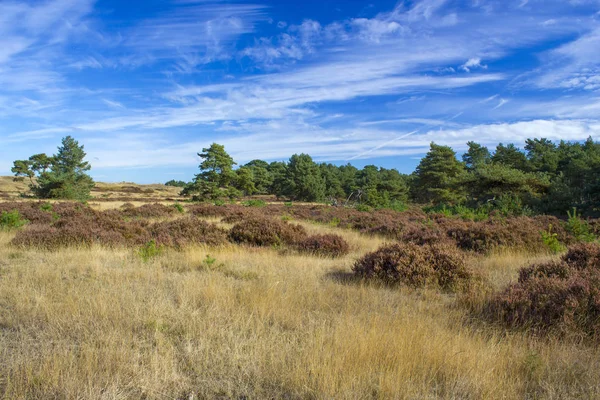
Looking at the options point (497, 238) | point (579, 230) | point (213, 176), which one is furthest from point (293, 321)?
point (213, 176)

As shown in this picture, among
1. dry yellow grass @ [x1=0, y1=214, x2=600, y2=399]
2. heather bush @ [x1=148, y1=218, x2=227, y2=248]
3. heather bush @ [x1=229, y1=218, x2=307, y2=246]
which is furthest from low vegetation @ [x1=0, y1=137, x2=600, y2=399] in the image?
heather bush @ [x1=229, y1=218, x2=307, y2=246]

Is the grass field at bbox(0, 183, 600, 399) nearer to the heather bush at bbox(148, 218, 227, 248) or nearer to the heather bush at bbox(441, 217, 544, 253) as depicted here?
the heather bush at bbox(148, 218, 227, 248)

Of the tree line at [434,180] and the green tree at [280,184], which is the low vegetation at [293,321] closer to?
the tree line at [434,180]

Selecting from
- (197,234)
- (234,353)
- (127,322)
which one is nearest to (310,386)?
(234,353)

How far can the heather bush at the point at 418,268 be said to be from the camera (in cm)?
564

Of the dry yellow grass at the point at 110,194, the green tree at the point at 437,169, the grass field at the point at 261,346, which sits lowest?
the grass field at the point at 261,346

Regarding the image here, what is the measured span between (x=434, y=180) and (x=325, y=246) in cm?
3794

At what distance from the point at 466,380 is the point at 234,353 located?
187cm

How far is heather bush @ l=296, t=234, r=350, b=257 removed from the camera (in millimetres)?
8727

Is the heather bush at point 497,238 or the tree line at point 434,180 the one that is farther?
the tree line at point 434,180

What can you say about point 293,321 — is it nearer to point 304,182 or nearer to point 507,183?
point 507,183

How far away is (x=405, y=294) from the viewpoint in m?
5.29

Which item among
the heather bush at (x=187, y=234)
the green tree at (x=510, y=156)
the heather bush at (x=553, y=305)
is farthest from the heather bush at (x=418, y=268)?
the green tree at (x=510, y=156)

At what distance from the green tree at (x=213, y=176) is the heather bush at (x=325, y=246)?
1171 inches
